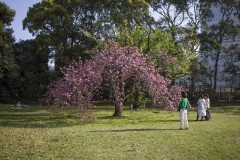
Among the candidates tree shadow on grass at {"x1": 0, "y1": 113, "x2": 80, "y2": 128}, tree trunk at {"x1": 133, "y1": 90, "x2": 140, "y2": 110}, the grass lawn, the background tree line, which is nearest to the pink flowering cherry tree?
tree shadow on grass at {"x1": 0, "y1": 113, "x2": 80, "y2": 128}

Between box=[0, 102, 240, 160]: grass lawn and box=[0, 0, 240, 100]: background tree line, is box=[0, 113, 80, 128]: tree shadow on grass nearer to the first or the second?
box=[0, 102, 240, 160]: grass lawn

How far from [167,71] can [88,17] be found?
15831mm

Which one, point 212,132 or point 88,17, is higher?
point 88,17

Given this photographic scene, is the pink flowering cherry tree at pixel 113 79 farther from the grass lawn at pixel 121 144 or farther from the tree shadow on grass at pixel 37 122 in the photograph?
the grass lawn at pixel 121 144

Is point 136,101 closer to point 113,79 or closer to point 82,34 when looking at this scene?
point 113,79

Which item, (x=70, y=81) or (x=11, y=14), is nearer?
(x=70, y=81)

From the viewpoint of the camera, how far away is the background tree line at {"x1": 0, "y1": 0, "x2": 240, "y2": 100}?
32.7 m

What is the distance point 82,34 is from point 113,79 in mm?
17767

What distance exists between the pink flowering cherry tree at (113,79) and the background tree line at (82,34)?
967cm

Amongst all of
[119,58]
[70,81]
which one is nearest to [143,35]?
[119,58]

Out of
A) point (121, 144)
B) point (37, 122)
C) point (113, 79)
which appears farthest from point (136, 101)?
point (121, 144)

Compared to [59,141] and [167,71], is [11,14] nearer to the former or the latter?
[167,71]

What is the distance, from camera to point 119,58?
18.3 m

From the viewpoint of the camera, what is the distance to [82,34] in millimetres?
34969
